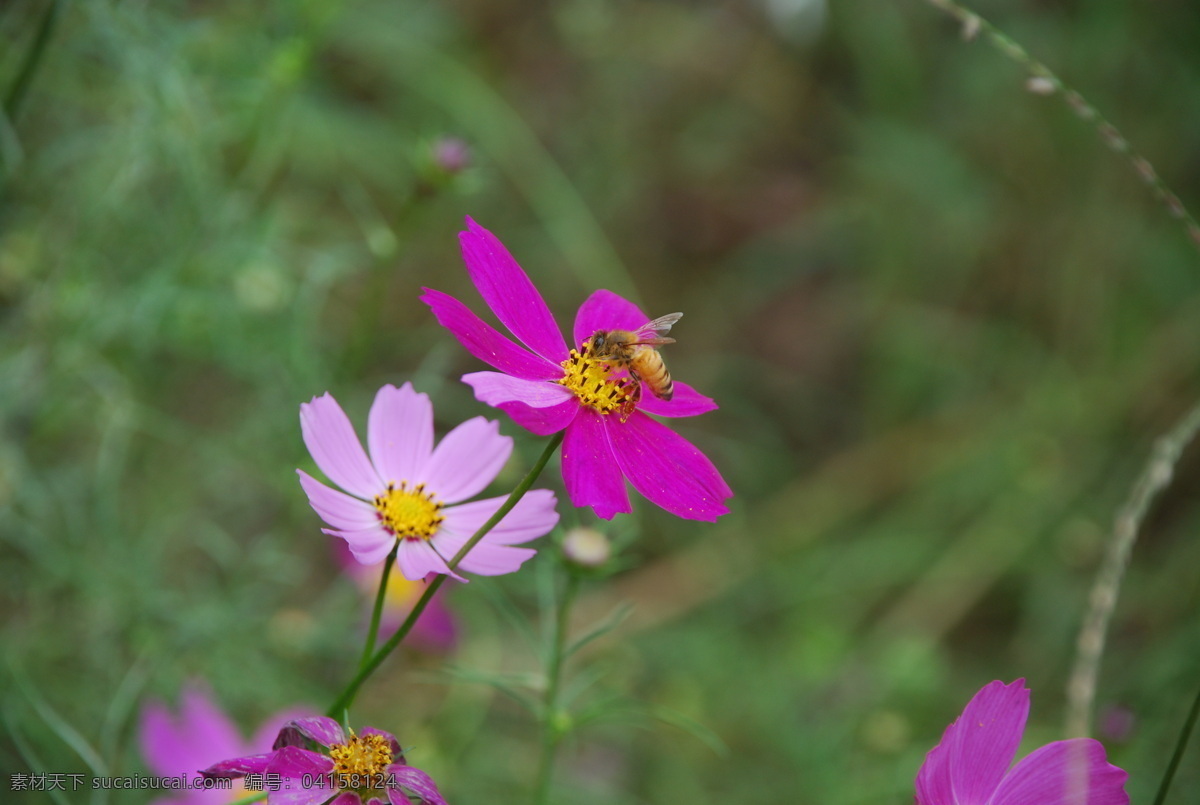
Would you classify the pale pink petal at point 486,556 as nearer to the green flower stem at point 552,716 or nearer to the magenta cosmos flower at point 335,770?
the magenta cosmos flower at point 335,770

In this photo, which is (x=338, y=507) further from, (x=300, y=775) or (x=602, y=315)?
(x=602, y=315)

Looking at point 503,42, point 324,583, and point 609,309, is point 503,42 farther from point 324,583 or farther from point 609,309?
point 609,309

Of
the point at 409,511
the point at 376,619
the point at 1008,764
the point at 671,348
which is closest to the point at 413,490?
the point at 409,511

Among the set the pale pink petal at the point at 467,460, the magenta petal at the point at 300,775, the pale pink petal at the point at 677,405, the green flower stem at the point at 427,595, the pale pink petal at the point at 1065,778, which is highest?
the pale pink petal at the point at 677,405

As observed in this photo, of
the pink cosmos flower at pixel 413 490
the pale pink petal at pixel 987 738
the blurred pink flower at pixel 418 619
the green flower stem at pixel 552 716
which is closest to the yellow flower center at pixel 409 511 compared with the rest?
the pink cosmos flower at pixel 413 490

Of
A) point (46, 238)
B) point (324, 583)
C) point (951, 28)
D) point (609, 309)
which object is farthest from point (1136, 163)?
point (951, 28)

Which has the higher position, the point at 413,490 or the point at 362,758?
the point at 413,490

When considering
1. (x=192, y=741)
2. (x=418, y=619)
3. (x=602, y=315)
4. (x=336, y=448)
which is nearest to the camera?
A: (x=336, y=448)

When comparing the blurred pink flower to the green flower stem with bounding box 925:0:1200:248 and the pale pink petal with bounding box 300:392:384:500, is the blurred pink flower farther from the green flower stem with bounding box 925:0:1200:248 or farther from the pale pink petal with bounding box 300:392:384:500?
the green flower stem with bounding box 925:0:1200:248
